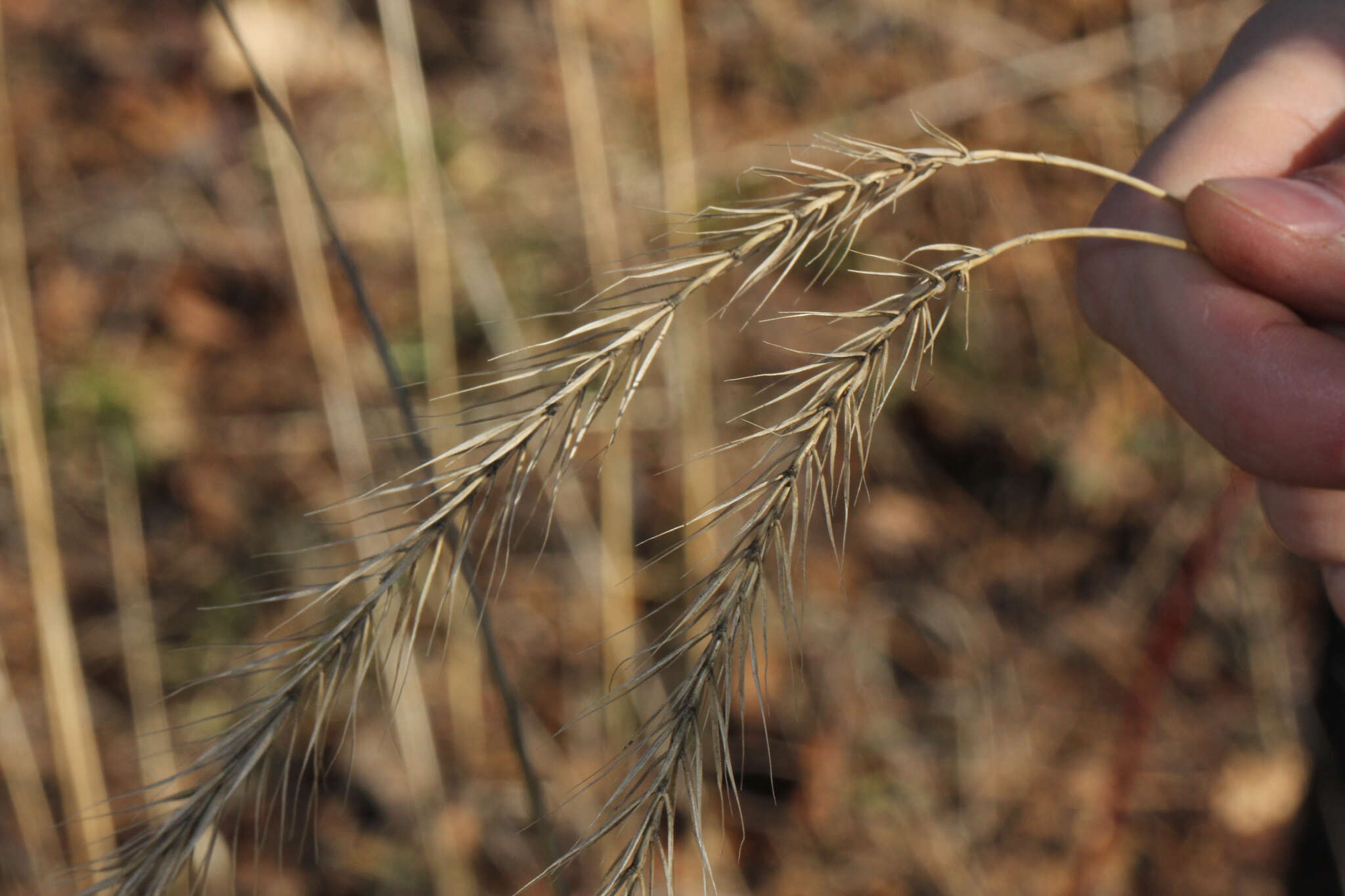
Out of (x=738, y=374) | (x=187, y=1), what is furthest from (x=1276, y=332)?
(x=187, y=1)

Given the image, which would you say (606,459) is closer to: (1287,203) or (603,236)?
(603,236)

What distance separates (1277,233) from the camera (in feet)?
2.85

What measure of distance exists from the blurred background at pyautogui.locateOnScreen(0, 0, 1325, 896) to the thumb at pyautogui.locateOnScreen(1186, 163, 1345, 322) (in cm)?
76

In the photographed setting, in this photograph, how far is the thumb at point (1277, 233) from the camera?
0.87 metres

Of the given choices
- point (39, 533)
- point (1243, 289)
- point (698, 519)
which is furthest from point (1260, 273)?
point (39, 533)

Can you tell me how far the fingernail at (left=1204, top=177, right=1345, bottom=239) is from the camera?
87cm

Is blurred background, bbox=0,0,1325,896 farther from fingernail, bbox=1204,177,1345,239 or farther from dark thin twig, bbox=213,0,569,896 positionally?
fingernail, bbox=1204,177,1345,239

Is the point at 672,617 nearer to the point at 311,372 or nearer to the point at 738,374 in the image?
the point at 738,374

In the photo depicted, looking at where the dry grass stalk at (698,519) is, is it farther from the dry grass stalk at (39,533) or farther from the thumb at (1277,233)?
the dry grass stalk at (39,533)

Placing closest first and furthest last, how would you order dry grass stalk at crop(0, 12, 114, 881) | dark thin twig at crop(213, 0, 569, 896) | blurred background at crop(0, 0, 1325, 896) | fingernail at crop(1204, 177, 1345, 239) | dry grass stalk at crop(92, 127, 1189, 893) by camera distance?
dry grass stalk at crop(92, 127, 1189, 893) → dark thin twig at crop(213, 0, 569, 896) → fingernail at crop(1204, 177, 1345, 239) → dry grass stalk at crop(0, 12, 114, 881) → blurred background at crop(0, 0, 1325, 896)

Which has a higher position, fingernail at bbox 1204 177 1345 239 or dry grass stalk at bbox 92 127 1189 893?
fingernail at bbox 1204 177 1345 239

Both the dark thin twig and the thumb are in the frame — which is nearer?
the dark thin twig

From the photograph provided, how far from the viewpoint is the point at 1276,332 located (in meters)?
0.91

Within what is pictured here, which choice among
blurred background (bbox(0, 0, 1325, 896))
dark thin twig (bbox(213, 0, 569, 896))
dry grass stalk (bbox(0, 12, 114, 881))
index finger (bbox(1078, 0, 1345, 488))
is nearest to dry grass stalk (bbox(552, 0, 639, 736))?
blurred background (bbox(0, 0, 1325, 896))
